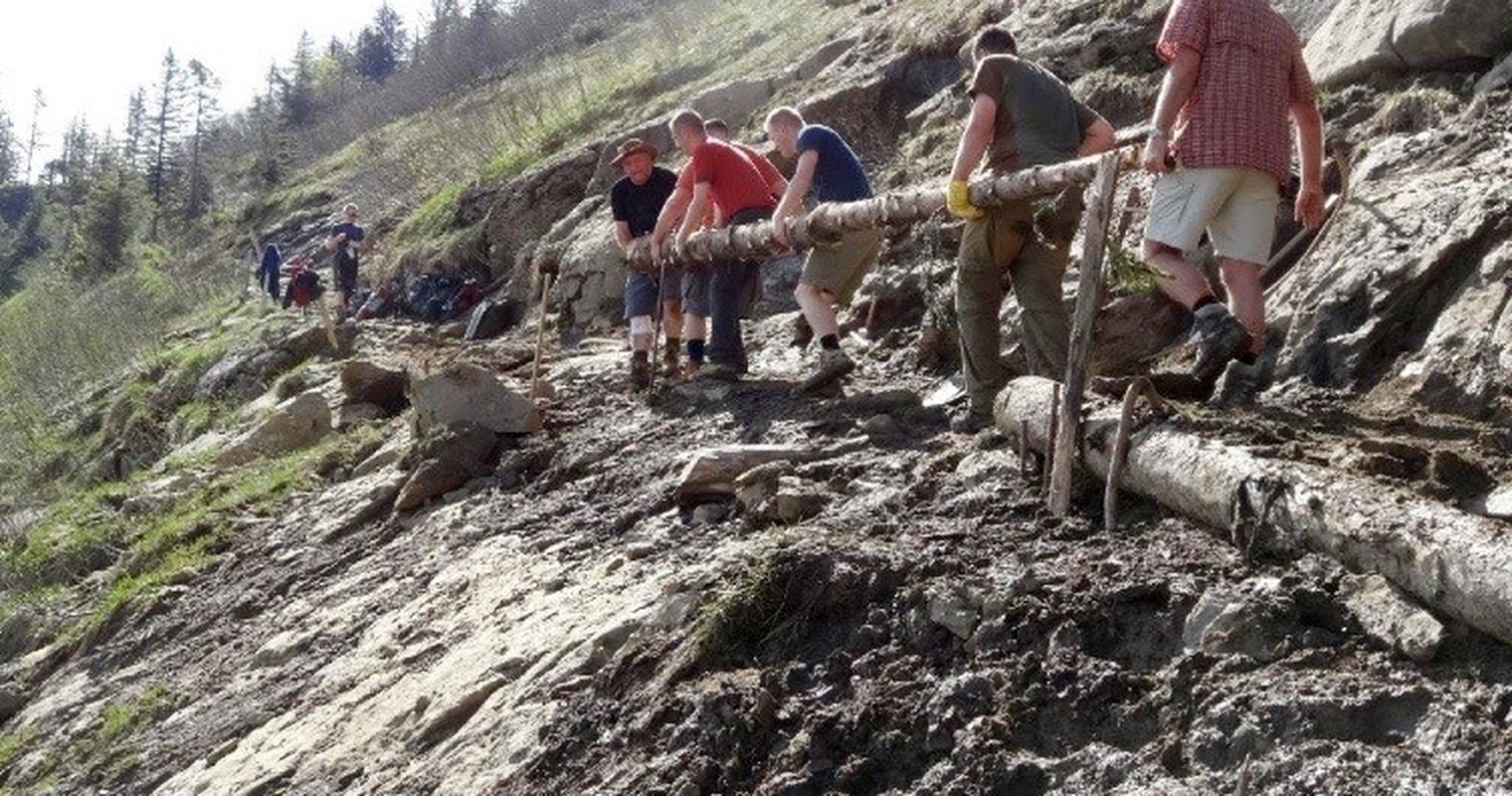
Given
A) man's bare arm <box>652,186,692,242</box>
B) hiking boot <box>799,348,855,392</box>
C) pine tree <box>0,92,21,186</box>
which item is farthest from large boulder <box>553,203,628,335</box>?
pine tree <box>0,92,21,186</box>

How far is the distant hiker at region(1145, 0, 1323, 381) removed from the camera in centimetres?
561

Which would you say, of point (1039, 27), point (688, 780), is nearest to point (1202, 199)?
point (688, 780)

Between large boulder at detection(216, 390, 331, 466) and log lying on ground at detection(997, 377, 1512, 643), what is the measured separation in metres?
9.16

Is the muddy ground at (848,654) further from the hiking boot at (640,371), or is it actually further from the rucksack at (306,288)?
the rucksack at (306,288)

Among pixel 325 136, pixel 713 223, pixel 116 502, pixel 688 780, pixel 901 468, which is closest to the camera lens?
pixel 688 780

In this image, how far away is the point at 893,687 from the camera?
4.16 meters

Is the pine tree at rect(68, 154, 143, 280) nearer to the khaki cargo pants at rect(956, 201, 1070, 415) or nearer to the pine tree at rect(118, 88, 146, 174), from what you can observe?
the pine tree at rect(118, 88, 146, 174)

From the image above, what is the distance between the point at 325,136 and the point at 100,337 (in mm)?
35572

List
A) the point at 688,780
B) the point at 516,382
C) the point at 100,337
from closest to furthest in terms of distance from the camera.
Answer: the point at 688,780 → the point at 516,382 → the point at 100,337

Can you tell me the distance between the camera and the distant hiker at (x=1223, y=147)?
5613 mm

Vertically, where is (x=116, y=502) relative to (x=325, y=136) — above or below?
below

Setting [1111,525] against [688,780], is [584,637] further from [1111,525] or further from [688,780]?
[1111,525]

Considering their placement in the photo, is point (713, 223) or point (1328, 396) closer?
point (1328, 396)

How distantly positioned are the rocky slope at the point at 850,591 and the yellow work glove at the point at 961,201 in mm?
977
